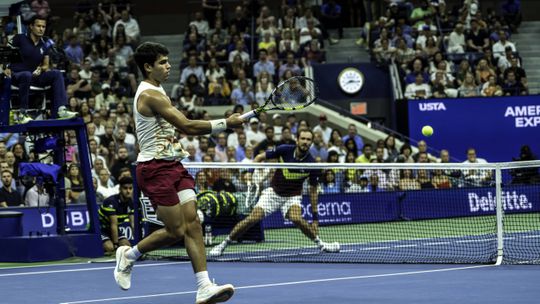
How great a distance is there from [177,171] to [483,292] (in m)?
3.33

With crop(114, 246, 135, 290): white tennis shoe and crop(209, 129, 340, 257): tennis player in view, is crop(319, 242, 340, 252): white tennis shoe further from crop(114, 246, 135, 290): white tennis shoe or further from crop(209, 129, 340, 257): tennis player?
crop(114, 246, 135, 290): white tennis shoe

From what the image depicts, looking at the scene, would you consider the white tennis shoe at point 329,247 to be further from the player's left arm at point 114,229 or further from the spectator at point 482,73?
the spectator at point 482,73

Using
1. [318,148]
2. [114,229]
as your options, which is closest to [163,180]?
[114,229]

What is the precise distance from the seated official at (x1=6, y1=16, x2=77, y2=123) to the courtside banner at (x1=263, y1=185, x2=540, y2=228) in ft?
20.5

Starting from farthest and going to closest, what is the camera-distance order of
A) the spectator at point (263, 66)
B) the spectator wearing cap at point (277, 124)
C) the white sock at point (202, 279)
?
the spectator at point (263, 66), the spectator wearing cap at point (277, 124), the white sock at point (202, 279)

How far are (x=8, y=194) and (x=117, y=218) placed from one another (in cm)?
265

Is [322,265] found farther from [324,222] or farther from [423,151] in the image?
[423,151]

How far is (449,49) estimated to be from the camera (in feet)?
99.9

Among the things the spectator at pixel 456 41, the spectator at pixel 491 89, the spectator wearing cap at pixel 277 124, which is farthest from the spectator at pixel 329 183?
the spectator at pixel 456 41

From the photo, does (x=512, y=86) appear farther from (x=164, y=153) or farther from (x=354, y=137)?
(x=164, y=153)

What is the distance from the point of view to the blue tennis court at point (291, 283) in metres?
11.5

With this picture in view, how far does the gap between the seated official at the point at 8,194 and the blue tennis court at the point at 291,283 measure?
168 inches

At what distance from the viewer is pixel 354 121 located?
93.6ft

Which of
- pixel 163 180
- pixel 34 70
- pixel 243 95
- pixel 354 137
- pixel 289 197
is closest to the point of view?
pixel 163 180
